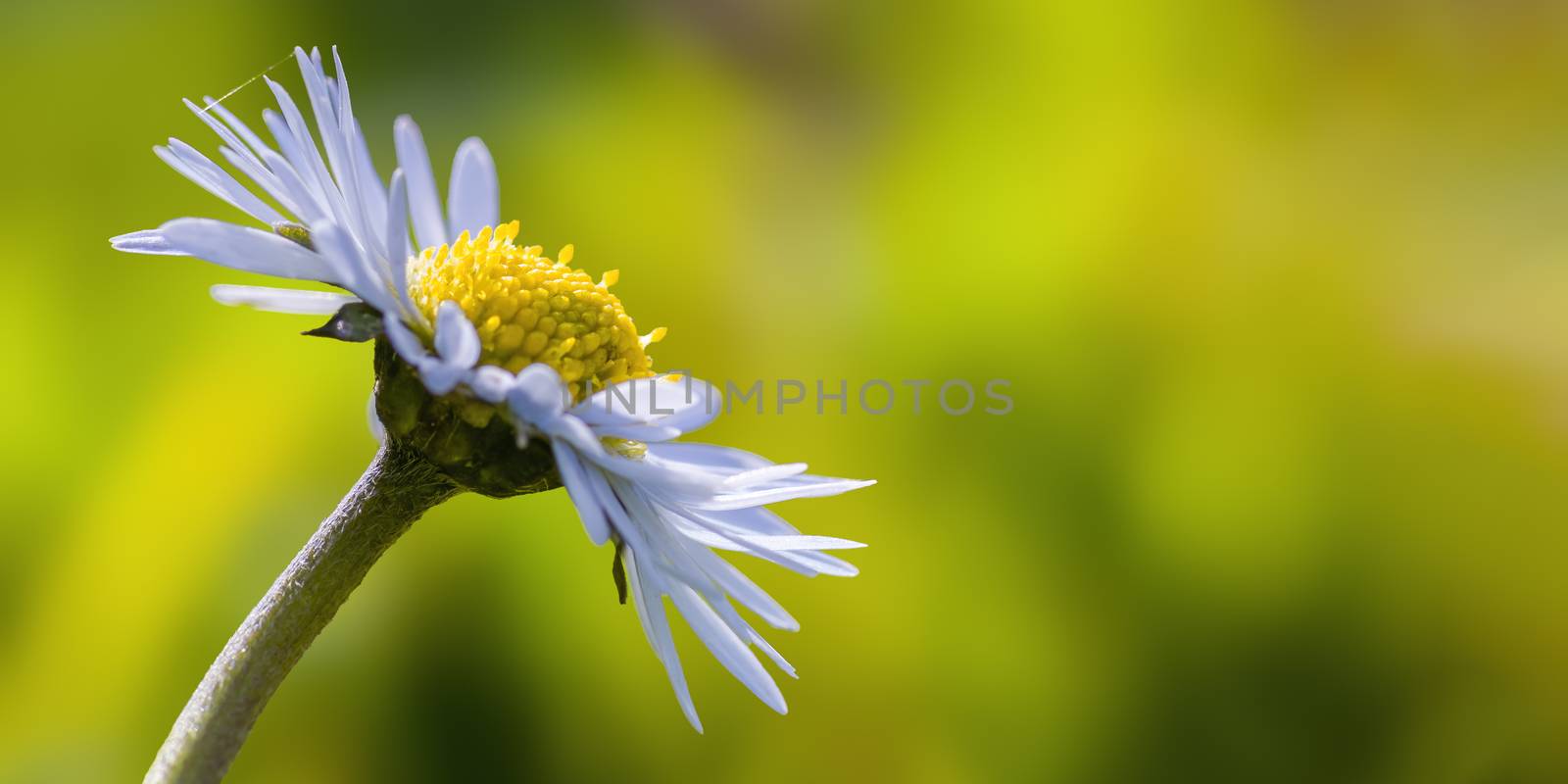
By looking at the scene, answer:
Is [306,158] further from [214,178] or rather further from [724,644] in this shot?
[724,644]

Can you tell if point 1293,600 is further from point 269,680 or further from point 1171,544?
point 269,680

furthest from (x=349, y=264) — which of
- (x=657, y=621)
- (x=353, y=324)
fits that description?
(x=657, y=621)

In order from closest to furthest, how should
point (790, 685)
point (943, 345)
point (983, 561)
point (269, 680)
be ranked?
point (269, 680)
point (790, 685)
point (983, 561)
point (943, 345)

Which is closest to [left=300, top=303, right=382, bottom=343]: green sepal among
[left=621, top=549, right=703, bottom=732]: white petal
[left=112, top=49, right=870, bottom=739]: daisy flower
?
[left=112, top=49, right=870, bottom=739]: daisy flower

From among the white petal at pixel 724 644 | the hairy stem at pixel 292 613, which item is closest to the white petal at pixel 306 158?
the hairy stem at pixel 292 613

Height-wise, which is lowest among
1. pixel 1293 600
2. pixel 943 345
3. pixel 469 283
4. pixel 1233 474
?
pixel 1293 600

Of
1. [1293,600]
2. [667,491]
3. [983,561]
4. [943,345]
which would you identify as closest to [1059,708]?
[983,561]
